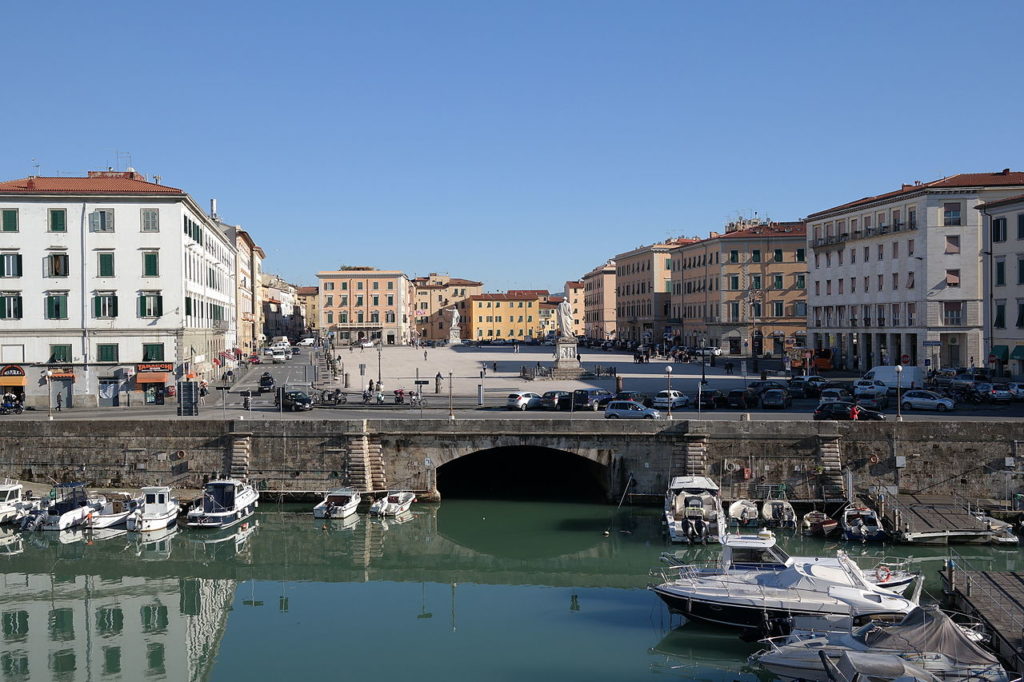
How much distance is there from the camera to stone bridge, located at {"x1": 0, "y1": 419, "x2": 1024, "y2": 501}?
39.0 metres

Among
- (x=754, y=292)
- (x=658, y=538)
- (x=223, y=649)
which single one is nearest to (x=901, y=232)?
(x=754, y=292)

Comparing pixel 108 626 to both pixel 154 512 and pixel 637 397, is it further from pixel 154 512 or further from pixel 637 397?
pixel 637 397

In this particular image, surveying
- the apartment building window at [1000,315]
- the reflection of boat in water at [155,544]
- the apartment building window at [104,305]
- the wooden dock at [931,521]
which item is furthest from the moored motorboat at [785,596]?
the apartment building window at [1000,315]

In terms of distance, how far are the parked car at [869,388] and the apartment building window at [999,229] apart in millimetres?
14319

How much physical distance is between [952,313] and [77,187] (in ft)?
190

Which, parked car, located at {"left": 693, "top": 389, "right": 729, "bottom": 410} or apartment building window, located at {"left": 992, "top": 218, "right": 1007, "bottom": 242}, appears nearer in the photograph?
→ parked car, located at {"left": 693, "top": 389, "right": 729, "bottom": 410}

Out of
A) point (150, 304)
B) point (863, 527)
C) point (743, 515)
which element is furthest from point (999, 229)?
point (150, 304)

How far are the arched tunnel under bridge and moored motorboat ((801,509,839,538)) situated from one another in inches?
321

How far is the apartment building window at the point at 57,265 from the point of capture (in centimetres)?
5362

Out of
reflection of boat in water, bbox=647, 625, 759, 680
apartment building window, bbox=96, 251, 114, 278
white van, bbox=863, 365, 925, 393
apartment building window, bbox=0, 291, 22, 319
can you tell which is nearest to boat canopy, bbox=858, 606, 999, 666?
reflection of boat in water, bbox=647, 625, 759, 680

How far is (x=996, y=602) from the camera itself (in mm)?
25812

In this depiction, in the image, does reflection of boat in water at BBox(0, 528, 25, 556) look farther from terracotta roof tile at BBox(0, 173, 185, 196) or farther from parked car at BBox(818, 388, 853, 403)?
parked car at BBox(818, 388, 853, 403)

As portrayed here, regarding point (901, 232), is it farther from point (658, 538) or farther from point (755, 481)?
point (658, 538)

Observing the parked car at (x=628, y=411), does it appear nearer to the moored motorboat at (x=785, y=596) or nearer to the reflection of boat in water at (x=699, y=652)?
the moored motorboat at (x=785, y=596)
